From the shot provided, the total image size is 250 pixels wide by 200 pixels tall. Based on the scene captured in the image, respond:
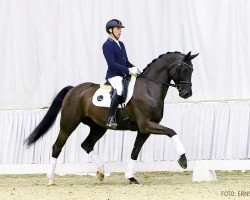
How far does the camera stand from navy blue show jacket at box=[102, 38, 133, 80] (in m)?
8.99

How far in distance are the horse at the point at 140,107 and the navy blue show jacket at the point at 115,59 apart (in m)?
0.22

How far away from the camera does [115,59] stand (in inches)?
360

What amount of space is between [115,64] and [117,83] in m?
0.21

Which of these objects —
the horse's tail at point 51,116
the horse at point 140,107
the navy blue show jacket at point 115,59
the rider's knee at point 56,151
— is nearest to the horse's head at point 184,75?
the horse at point 140,107

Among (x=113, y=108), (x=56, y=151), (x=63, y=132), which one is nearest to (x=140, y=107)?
(x=113, y=108)

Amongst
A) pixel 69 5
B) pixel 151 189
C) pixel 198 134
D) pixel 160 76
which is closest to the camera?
pixel 151 189

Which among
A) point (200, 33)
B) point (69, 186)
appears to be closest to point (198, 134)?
point (200, 33)

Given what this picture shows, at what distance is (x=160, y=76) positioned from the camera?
29.5 ft

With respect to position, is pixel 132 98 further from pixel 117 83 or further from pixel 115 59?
pixel 115 59

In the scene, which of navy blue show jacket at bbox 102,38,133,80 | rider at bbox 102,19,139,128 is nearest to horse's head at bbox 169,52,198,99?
rider at bbox 102,19,139,128

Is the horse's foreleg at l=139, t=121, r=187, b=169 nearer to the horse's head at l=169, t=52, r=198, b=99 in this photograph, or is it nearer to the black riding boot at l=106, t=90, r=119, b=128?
the black riding boot at l=106, t=90, r=119, b=128

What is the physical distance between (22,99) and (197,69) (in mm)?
2612

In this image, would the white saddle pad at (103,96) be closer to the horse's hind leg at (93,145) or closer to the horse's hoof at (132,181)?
the horse's hind leg at (93,145)

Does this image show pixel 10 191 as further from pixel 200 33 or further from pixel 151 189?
pixel 200 33
